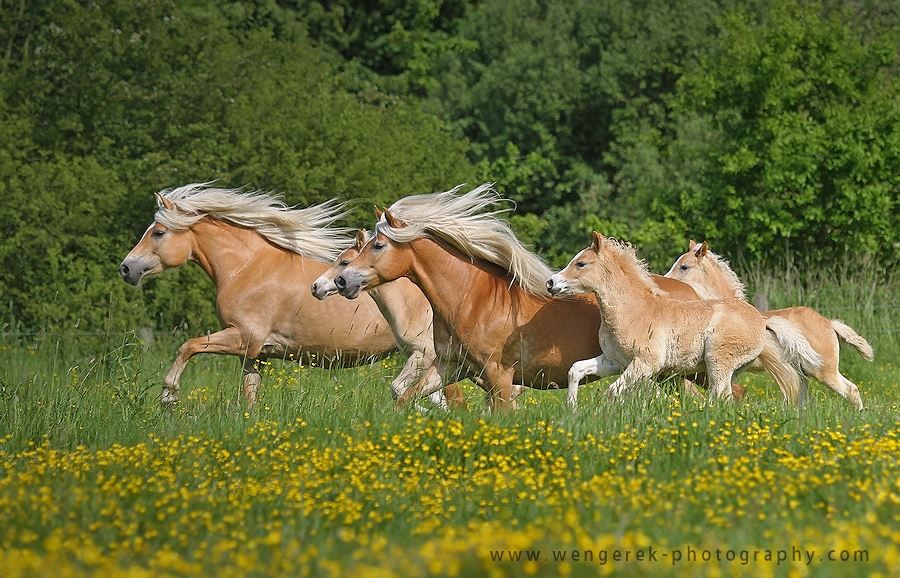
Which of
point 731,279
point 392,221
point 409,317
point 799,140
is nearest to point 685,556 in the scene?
point 392,221

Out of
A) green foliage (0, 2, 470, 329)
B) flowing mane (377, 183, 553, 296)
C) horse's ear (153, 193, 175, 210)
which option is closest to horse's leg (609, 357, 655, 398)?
flowing mane (377, 183, 553, 296)

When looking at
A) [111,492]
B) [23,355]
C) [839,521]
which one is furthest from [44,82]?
→ [839,521]

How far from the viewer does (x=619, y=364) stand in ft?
33.1

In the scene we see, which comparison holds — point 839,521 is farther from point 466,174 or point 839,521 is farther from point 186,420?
point 466,174

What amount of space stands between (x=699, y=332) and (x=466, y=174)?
41.4ft

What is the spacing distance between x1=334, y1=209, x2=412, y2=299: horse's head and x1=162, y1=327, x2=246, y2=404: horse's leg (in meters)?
1.87

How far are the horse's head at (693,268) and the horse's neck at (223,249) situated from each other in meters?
3.67

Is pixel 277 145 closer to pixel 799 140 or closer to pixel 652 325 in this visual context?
pixel 799 140

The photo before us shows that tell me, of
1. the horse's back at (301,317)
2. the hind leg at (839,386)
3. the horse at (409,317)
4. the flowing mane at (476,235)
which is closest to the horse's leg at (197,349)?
the horse's back at (301,317)

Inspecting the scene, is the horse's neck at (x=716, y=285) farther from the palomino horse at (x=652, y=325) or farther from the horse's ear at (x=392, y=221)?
the horse's ear at (x=392, y=221)

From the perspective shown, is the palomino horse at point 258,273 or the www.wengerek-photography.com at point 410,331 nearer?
the www.wengerek-photography.com at point 410,331

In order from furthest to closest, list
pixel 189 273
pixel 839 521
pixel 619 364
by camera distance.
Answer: pixel 189 273, pixel 619 364, pixel 839 521

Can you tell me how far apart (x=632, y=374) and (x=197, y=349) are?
12.8 feet

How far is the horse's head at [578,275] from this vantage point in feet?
32.7
